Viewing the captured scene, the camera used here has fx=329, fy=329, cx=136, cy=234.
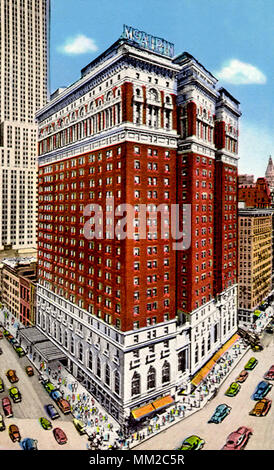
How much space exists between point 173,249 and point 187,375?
2417 centimetres

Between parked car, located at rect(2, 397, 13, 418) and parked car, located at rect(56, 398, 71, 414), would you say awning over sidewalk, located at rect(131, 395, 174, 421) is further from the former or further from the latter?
parked car, located at rect(2, 397, 13, 418)

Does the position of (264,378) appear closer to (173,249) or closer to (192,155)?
(173,249)

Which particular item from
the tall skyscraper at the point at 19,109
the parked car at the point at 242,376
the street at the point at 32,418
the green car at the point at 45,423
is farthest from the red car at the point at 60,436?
the tall skyscraper at the point at 19,109

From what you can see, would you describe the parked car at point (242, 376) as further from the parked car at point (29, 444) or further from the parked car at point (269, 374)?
the parked car at point (29, 444)

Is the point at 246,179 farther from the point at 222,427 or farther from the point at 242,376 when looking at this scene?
the point at 222,427

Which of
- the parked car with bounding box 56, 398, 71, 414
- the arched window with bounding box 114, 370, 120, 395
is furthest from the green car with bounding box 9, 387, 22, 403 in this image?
the arched window with bounding box 114, 370, 120, 395

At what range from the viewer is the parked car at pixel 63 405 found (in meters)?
A: 54.8

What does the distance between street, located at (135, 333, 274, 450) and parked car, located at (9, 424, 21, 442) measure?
1706 centimetres

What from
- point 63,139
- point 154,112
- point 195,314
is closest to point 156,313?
point 195,314

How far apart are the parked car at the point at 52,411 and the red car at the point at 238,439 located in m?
26.4

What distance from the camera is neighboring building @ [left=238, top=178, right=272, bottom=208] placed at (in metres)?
107

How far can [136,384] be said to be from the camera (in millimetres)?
52875

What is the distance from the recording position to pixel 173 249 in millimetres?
59594

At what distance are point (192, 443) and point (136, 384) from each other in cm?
1202
